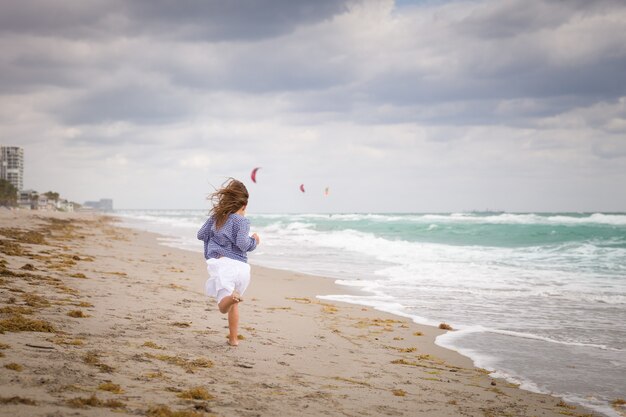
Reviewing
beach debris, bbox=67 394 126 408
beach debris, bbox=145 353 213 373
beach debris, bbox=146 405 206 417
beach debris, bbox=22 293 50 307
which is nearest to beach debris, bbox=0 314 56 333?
beach debris, bbox=22 293 50 307

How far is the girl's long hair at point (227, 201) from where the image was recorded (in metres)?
5.54

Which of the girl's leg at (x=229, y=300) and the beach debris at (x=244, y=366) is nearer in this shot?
the beach debris at (x=244, y=366)

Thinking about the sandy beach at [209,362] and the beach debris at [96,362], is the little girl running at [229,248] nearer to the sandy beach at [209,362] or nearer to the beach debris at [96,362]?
the sandy beach at [209,362]

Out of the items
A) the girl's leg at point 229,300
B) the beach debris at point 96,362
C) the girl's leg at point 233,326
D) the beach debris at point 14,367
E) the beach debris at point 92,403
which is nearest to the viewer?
A: the beach debris at point 92,403

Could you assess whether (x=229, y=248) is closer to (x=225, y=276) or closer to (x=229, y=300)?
(x=225, y=276)

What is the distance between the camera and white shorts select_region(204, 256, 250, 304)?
17.8ft

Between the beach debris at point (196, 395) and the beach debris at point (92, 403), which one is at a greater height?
the beach debris at point (92, 403)

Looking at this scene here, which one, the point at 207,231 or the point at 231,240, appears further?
the point at 207,231

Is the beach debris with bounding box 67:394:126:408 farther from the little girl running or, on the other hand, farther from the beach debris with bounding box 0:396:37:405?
the little girl running

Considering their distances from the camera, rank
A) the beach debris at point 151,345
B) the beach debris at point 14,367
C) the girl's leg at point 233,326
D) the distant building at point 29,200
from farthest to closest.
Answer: the distant building at point 29,200, the girl's leg at point 233,326, the beach debris at point 151,345, the beach debris at point 14,367

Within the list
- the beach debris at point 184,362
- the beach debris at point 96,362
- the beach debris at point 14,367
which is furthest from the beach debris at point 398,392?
the beach debris at point 14,367

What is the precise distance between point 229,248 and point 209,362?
1276 mm

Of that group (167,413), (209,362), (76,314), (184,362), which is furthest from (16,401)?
(76,314)

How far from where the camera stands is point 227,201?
18.3 ft
